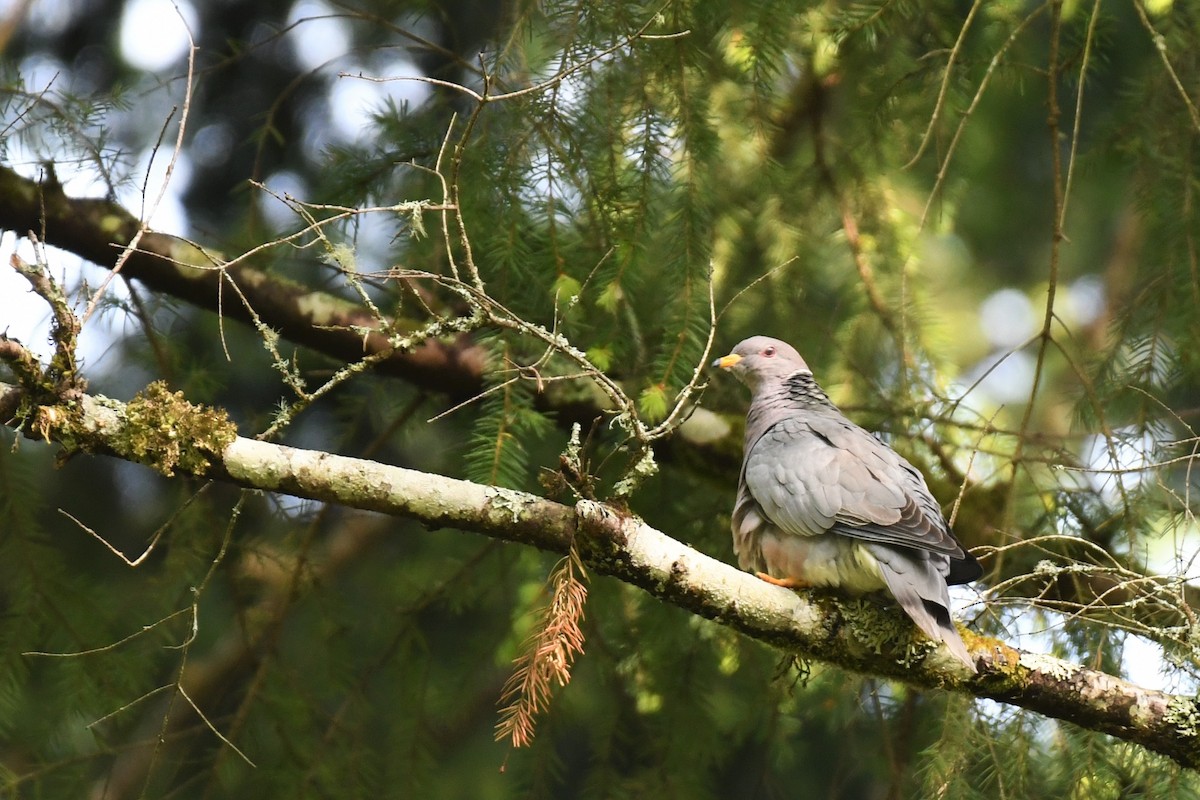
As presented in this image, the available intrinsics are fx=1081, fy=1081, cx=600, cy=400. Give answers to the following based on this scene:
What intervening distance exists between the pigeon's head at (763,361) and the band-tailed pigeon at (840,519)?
0.23 meters

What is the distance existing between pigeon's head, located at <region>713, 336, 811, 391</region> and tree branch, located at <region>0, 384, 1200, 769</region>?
1.18 meters

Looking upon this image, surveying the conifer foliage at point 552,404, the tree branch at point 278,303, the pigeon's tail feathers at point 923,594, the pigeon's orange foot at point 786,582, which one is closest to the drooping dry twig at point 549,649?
the conifer foliage at point 552,404

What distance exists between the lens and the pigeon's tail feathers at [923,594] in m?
2.78

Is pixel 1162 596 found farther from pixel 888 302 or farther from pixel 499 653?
pixel 499 653

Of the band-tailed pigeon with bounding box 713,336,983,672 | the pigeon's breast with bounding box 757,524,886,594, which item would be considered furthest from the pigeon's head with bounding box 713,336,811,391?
the pigeon's breast with bounding box 757,524,886,594

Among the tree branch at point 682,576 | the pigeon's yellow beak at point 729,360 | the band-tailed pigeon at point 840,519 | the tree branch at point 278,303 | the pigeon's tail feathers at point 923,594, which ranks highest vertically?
the pigeon's yellow beak at point 729,360

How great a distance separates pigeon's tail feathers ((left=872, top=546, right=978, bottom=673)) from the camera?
9.11ft

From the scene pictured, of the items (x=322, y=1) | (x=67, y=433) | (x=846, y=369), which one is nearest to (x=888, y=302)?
(x=846, y=369)

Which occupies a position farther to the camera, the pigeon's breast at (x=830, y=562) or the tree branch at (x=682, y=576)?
the pigeon's breast at (x=830, y=562)

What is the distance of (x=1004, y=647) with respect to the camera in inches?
114

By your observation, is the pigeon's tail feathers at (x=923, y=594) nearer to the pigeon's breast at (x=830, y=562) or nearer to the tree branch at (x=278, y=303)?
the pigeon's breast at (x=830, y=562)

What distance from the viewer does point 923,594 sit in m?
2.85

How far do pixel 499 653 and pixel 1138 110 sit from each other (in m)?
3.11

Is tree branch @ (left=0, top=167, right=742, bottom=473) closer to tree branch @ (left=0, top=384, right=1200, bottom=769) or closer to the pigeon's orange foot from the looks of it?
the pigeon's orange foot
